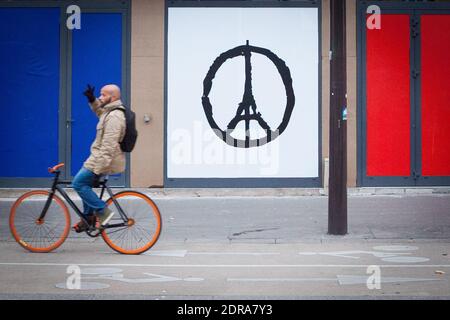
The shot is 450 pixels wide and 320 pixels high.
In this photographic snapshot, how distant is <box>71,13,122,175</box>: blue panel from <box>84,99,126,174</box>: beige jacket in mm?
5823

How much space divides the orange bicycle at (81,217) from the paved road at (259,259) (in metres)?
0.17

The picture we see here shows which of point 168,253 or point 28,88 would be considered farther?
point 28,88

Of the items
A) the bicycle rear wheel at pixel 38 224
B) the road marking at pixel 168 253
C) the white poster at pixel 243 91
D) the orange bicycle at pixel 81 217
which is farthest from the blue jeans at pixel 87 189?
the white poster at pixel 243 91

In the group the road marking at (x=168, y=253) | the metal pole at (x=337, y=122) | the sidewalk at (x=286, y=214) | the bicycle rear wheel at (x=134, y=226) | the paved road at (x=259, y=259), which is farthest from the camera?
the sidewalk at (x=286, y=214)

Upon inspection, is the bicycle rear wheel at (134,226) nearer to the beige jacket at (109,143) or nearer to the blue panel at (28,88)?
the beige jacket at (109,143)

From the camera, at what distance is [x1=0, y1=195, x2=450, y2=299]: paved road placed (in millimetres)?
7770

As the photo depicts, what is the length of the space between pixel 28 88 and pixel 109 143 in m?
6.35

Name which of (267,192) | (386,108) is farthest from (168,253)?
(386,108)

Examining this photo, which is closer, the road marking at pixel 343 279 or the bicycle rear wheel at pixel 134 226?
the road marking at pixel 343 279

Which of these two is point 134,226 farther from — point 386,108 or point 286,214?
point 386,108

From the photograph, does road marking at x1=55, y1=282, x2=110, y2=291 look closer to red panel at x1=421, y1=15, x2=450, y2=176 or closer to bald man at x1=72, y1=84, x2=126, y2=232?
bald man at x1=72, y1=84, x2=126, y2=232

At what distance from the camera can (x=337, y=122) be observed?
36.9 feet

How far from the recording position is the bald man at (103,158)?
956cm

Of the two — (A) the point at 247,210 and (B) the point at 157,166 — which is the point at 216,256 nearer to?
(A) the point at 247,210
